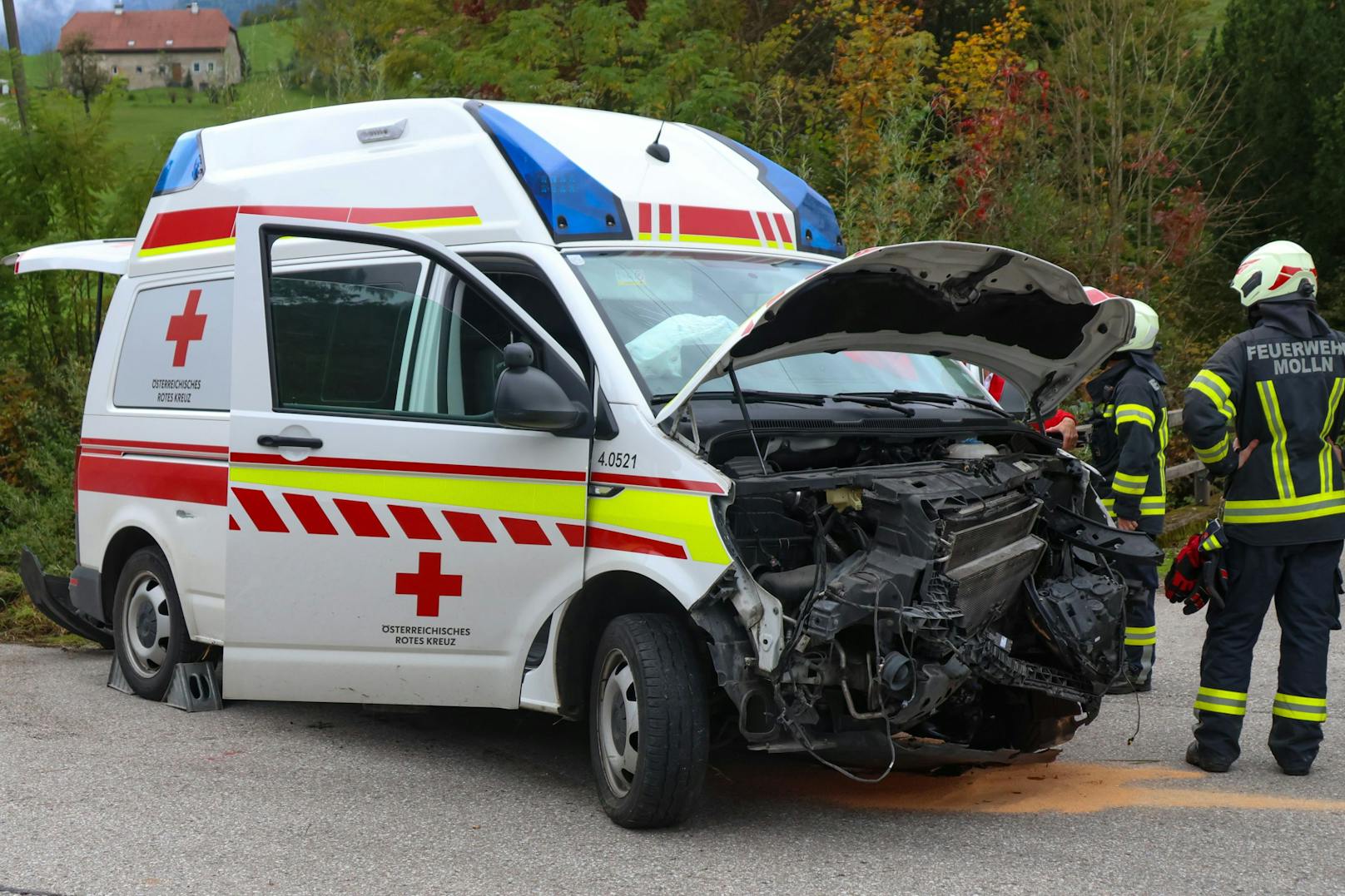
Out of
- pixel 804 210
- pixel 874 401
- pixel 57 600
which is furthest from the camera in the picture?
pixel 57 600

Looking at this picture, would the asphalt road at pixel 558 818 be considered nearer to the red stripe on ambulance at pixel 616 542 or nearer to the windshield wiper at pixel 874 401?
the red stripe on ambulance at pixel 616 542

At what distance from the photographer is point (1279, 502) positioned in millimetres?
5492

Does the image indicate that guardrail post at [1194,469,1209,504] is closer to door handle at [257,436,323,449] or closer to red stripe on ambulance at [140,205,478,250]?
red stripe on ambulance at [140,205,478,250]

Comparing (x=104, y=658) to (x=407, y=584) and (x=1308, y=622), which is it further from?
(x=1308, y=622)

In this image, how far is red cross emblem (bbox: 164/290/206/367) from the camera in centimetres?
660

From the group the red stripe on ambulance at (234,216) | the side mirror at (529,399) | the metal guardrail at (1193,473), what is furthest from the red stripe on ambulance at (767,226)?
the metal guardrail at (1193,473)

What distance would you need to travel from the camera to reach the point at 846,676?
4.41 meters

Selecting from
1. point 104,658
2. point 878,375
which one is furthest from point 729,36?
point 878,375

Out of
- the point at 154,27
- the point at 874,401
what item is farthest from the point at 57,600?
the point at 154,27

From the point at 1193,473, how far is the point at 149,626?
882cm

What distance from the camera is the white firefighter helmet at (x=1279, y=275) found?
557 cm

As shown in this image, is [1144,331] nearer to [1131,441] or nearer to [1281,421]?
[1131,441]

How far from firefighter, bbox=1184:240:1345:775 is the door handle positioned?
335 centimetres

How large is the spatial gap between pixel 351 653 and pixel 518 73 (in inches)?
383
